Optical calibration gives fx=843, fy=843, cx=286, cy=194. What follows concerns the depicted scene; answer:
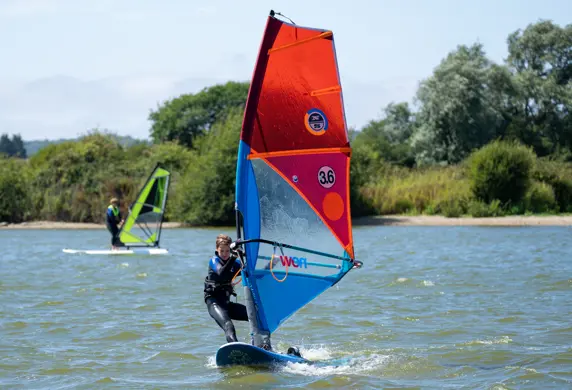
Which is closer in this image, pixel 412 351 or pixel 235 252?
pixel 235 252

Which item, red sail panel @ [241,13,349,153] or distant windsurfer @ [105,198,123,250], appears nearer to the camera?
red sail panel @ [241,13,349,153]

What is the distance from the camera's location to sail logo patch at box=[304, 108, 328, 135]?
294 inches

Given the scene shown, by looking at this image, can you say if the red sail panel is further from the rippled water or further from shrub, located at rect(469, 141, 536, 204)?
shrub, located at rect(469, 141, 536, 204)

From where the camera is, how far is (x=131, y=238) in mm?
20781

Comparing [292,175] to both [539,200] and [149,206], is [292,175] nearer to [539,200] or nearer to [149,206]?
[149,206]

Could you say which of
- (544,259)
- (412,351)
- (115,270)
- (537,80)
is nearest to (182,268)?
(115,270)

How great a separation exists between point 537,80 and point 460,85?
21.6 ft

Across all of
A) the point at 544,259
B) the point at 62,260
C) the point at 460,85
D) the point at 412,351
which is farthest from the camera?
the point at 460,85

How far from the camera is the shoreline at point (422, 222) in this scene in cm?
3066

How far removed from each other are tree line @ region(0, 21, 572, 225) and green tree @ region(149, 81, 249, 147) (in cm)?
635

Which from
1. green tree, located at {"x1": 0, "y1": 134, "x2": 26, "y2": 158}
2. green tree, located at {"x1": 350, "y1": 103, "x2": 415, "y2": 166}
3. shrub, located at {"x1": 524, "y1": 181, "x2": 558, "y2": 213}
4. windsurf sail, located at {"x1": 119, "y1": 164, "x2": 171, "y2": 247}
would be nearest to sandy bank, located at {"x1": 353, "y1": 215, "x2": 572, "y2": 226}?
shrub, located at {"x1": 524, "y1": 181, "x2": 558, "y2": 213}

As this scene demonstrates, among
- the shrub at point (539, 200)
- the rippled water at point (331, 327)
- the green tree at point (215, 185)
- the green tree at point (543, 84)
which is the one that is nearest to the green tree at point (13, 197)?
the green tree at point (215, 185)

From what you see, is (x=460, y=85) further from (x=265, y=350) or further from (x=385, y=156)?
(x=265, y=350)

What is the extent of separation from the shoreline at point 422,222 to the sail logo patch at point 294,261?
24.2m
